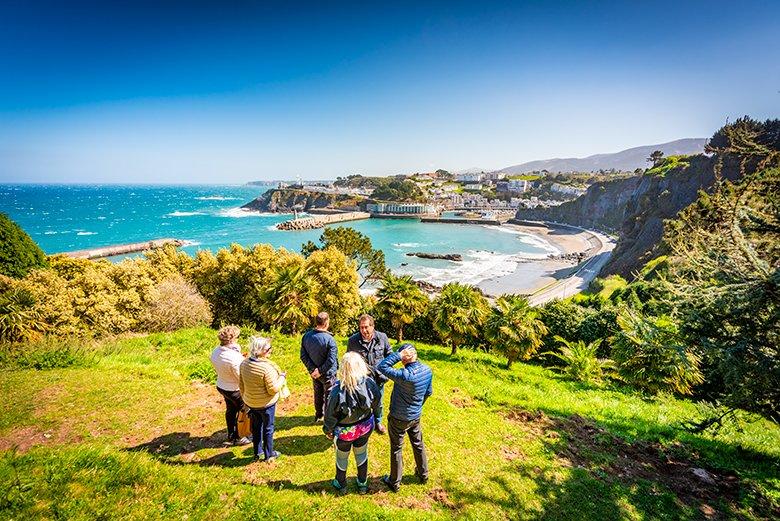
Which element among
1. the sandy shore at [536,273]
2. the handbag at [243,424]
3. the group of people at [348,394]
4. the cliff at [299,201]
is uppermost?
the cliff at [299,201]

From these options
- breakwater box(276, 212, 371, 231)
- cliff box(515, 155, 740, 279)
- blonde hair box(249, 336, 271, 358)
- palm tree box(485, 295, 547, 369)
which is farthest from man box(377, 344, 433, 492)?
breakwater box(276, 212, 371, 231)

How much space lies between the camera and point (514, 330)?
48.3ft

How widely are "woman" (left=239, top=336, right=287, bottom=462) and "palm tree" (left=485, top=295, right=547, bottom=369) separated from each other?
11.8 meters

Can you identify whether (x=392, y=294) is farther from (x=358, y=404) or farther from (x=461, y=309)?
(x=358, y=404)

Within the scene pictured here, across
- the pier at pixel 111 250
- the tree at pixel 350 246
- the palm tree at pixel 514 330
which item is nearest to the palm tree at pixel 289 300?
the palm tree at pixel 514 330

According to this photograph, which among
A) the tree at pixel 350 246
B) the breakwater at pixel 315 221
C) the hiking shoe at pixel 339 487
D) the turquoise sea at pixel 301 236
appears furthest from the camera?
the breakwater at pixel 315 221

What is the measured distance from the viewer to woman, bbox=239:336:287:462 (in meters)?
4.77

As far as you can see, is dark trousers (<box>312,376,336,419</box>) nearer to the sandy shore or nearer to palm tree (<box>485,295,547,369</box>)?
palm tree (<box>485,295,547,369</box>)

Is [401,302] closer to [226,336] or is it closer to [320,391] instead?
[320,391]

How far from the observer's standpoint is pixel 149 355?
10523mm

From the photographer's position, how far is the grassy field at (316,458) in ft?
13.9

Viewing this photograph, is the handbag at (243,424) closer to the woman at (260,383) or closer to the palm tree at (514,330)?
the woman at (260,383)

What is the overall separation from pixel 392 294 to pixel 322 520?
48.3ft

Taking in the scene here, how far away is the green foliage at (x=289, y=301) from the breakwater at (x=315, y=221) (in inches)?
3664
